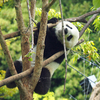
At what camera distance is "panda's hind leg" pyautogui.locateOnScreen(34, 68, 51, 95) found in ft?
8.02

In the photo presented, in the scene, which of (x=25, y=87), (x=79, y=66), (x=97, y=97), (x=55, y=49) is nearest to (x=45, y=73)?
(x=55, y=49)

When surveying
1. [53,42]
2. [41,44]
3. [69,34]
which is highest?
[41,44]

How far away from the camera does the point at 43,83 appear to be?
8.13 ft

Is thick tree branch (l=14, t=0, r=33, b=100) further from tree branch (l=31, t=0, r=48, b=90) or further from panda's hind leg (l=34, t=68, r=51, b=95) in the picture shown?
panda's hind leg (l=34, t=68, r=51, b=95)

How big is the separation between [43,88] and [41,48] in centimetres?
97

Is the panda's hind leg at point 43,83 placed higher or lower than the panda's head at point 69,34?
lower

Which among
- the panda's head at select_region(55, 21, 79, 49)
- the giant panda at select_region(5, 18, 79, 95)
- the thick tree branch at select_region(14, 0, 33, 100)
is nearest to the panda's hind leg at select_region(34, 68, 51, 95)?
the giant panda at select_region(5, 18, 79, 95)

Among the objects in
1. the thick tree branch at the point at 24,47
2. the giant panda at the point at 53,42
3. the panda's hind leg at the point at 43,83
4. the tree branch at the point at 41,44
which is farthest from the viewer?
the giant panda at the point at 53,42

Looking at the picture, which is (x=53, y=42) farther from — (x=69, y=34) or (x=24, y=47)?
(x=24, y=47)

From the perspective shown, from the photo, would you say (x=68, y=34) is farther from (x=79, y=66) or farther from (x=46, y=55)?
(x=79, y=66)

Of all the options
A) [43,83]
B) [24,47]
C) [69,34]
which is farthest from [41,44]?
[69,34]

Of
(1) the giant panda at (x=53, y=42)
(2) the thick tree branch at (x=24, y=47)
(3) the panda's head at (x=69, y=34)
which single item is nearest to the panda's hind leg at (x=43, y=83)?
(1) the giant panda at (x=53, y=42)

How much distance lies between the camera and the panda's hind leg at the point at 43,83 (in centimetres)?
245

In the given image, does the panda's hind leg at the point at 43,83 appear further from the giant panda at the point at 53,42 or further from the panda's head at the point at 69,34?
the panda's head at the point at 69,34
